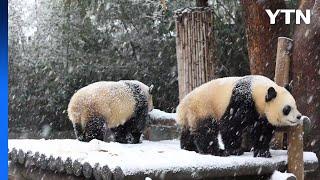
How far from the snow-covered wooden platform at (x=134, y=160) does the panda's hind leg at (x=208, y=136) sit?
0.25 ft

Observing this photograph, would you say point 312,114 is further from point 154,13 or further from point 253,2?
point 154,13

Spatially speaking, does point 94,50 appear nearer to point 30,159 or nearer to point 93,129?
point 93,129

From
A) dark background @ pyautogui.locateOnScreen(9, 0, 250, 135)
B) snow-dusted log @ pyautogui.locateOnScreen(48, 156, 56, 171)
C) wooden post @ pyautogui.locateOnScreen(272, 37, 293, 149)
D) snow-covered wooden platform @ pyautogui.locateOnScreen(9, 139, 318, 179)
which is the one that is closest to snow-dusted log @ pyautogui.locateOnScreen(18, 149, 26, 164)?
snow-covered wooden platform @ pyautogui.locateOnScreen(9, 139, 318, 179)

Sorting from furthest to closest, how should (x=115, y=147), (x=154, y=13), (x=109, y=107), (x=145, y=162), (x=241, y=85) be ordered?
(x=154, y=13) < (x=109, y=107) < (x=115, y=147) < (x=241, y=85) < (x=145, y=162)

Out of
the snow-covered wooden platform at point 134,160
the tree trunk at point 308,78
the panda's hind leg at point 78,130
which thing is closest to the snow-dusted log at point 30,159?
the snow-covered wooden platform at point 134,160

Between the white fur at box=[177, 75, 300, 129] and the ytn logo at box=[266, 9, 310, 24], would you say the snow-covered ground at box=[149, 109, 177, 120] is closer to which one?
the white fur at box=[177, 75, 300, 129]

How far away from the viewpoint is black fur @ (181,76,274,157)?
2.56 meters

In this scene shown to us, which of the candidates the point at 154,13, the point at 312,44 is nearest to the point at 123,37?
the point at 154,13

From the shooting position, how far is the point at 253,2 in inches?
120

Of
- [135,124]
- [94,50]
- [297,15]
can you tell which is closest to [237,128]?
[297,15]

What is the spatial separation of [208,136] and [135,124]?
58cm

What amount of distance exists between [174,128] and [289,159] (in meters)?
0.83

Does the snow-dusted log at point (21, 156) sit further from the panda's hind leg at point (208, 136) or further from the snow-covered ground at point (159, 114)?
the panda's hind leg at point (208, 136)

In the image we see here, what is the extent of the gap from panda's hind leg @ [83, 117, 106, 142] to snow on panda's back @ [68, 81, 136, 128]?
2 cm
